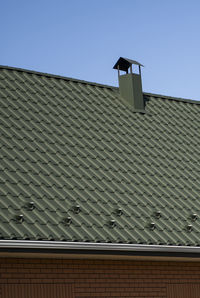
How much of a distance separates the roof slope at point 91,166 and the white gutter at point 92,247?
179mm

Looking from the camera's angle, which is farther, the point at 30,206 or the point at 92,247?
the point at 30,206

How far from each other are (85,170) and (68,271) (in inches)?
106

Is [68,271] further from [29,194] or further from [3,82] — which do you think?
[3,82]

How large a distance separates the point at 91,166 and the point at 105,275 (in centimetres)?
271

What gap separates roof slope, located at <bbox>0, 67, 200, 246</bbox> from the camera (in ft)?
40.1

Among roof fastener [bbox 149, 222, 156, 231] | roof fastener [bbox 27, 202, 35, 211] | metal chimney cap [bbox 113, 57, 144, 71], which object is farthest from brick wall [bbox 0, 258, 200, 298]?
metal chimney cap [bbox 113, 57, 144, 71]

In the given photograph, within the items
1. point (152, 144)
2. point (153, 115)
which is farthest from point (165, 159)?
point (153, 115)

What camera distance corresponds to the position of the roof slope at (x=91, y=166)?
12.2 meters

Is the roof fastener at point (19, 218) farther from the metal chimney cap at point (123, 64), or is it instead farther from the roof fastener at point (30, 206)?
the metal chimney cap at point (123, 64)

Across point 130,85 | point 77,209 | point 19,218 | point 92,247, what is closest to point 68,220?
point 77,209

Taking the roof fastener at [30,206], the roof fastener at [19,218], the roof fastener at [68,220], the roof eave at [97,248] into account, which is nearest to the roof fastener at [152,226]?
the roof eave at [97,248]

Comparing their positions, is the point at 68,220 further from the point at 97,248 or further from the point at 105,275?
the point at 105,275

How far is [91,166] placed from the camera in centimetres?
1440

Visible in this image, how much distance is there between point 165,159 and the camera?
1633 cm
